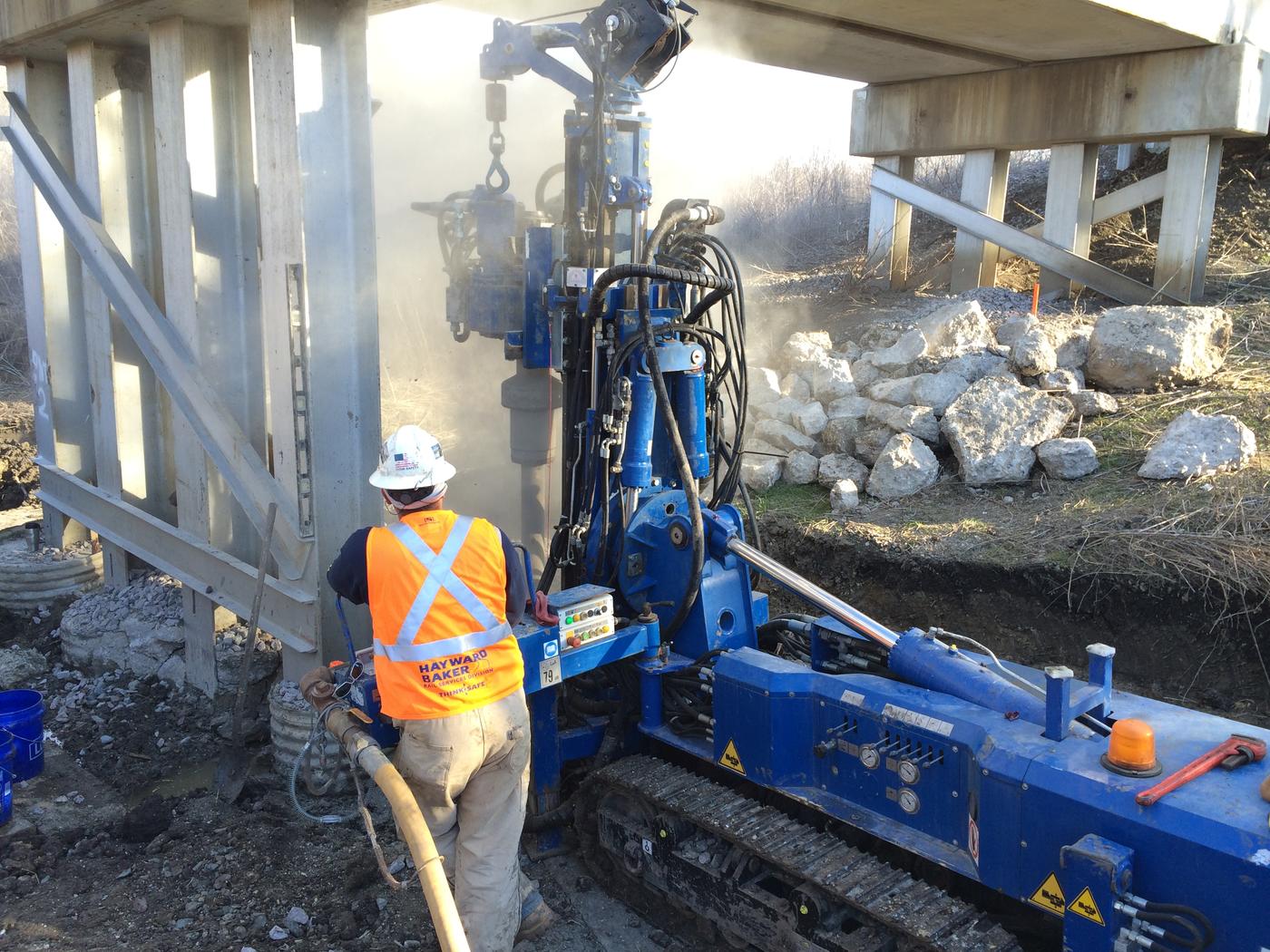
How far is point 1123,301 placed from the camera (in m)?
9.80

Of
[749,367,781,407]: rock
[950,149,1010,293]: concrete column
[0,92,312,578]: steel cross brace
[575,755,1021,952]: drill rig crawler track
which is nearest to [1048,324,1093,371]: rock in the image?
[749,367,781,407]: rock

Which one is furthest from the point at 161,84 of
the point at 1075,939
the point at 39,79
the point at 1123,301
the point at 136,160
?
the point at 1123,301

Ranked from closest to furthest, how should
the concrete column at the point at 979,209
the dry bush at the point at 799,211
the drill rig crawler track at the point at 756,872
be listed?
1. the drill rig crawler track at the point at 756,872
2. the concrete column at the point at 979,209
3. the dry bush at the point at 799,211

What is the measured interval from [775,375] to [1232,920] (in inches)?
240

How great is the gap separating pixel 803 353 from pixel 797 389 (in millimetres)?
384

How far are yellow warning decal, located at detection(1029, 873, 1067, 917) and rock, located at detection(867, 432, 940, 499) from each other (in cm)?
445

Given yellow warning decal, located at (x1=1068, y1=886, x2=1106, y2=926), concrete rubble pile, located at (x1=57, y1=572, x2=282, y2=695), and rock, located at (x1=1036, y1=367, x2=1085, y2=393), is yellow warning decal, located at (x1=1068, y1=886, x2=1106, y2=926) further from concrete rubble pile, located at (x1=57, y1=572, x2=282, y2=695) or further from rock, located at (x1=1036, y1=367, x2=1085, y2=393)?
rock, located at (x1=1036, y1=367, x2=1085, y2=393)

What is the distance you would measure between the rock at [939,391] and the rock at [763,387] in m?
1.09

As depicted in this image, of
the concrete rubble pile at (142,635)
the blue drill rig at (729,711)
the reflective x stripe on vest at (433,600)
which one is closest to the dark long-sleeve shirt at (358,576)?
the reflective x stripe on vest at (433,600)

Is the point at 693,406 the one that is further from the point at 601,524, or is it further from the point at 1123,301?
the point at 1123,301

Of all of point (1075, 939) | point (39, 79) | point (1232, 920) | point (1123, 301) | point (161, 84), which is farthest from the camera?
point (1123, 301)

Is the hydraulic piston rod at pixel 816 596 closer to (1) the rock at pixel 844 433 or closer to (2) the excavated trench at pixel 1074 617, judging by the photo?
(2) the excavated trench at pixel 1074 617

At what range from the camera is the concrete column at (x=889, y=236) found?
11336 mm

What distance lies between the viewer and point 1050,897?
3203mm
